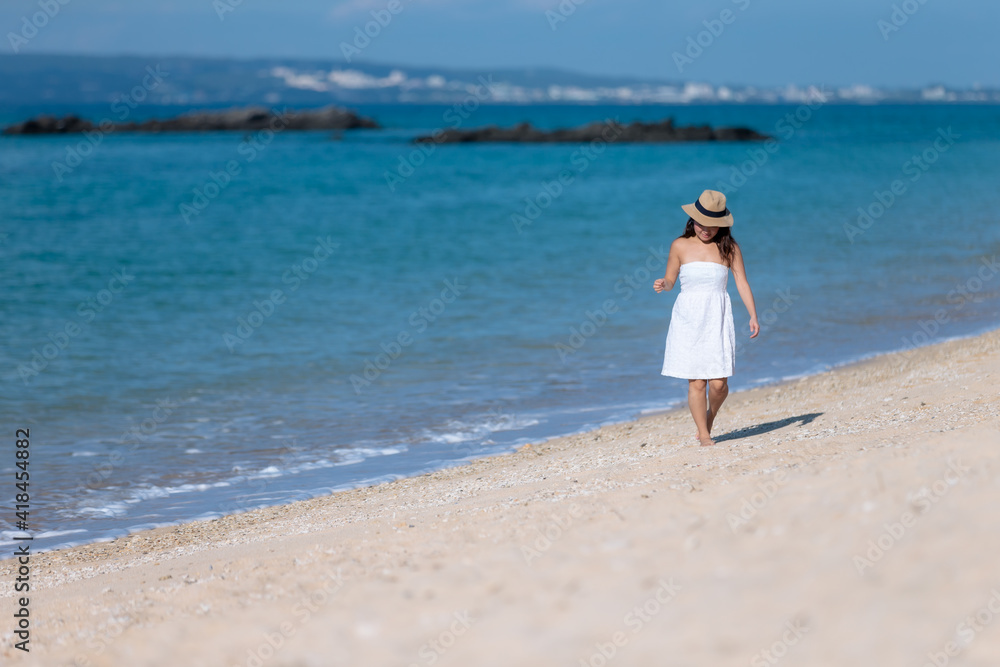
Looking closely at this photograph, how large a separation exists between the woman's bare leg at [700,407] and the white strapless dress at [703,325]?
0.56 ft

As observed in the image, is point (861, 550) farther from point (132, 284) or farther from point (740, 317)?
point (132, 284)

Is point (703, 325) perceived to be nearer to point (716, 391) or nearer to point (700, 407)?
point (716, 391)

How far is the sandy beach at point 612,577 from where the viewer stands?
331 cm

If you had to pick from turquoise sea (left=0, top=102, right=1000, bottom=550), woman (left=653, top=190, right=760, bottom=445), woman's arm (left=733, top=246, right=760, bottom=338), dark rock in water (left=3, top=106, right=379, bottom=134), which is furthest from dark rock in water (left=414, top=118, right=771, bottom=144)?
woman (left=653, top=190, right=760, bottom=445)

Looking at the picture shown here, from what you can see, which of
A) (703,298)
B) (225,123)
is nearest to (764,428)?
(703,298)

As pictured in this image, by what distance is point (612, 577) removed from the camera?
12.5 feet

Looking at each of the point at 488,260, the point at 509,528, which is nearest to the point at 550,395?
the point at 509,528

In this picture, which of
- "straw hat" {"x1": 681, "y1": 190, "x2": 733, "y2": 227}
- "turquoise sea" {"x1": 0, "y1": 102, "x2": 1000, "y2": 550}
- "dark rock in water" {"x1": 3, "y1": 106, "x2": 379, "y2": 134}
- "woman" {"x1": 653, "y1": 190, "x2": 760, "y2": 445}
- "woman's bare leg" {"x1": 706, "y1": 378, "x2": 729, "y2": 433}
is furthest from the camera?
"dark rock in water" {"x1": 3, "y1": 106, "x2": 379, "y2": 134}

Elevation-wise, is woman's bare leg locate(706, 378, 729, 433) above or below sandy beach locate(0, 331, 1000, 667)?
above

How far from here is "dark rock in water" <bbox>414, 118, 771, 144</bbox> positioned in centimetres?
7019

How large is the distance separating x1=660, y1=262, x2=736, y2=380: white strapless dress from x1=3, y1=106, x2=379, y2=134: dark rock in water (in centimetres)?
8931

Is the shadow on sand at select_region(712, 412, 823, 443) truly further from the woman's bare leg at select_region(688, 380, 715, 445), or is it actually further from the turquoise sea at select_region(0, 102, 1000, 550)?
the turquoise sea at select_region(0, 102, 1000, 550)

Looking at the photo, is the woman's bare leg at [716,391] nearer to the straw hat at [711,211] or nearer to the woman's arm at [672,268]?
the woman's arm at [672,268]

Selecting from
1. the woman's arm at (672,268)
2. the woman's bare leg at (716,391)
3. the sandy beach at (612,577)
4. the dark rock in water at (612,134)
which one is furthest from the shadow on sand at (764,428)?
the dark rock in water at (612,134)
